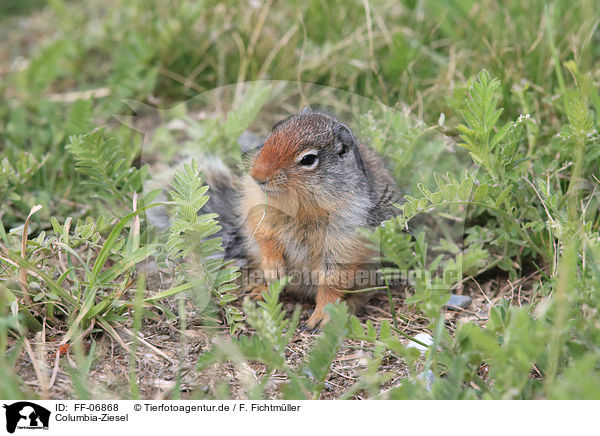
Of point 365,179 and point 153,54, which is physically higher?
point 153,54

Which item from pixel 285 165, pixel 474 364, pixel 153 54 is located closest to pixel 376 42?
pixel 153 54

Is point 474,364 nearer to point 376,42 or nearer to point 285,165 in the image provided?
point 285,165

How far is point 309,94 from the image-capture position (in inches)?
193

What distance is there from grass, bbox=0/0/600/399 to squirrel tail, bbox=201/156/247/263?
0.61 feet

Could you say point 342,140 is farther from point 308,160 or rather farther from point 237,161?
point 237,161

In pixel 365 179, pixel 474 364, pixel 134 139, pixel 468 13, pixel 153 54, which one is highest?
pixel 468 13

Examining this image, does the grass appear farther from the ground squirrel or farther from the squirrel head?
the squirrel head

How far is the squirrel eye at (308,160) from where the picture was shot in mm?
3201

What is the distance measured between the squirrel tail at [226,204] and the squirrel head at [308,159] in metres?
0.68

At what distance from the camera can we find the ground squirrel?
317 centimetres
